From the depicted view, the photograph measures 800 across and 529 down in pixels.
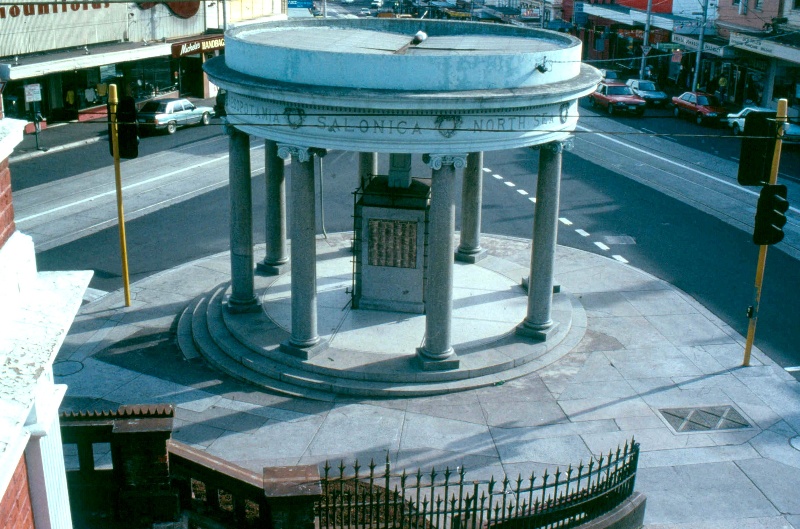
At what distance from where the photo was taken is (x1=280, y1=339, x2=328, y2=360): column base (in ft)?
55.8

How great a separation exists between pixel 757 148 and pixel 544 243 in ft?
14.0

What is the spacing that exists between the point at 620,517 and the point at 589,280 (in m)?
11.3

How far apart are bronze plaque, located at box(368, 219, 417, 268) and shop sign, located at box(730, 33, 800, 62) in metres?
30.6

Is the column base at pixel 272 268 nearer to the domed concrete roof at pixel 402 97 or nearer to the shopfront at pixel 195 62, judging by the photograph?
the domed concrete roof at pixel 402 97

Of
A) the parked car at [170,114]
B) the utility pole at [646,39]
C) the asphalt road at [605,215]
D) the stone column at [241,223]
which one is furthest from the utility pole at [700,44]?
the stone column at [241,223]

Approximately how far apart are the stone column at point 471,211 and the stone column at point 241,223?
233 inches

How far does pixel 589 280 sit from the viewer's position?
2261 cm

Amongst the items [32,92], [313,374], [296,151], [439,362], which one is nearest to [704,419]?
[439,362]

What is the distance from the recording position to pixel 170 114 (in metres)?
40.9

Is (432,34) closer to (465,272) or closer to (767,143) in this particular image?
(465,272)

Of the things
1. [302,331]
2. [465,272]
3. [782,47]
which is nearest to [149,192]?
[465,272]

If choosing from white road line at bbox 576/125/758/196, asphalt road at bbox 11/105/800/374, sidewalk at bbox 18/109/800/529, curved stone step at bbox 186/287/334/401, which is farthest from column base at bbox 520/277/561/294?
white road line at bbox 576/125/758/196

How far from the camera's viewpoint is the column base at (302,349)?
17.0 metres

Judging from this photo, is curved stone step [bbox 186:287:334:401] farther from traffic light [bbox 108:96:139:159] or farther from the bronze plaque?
traffic light [bbox 108:96:139:159]
